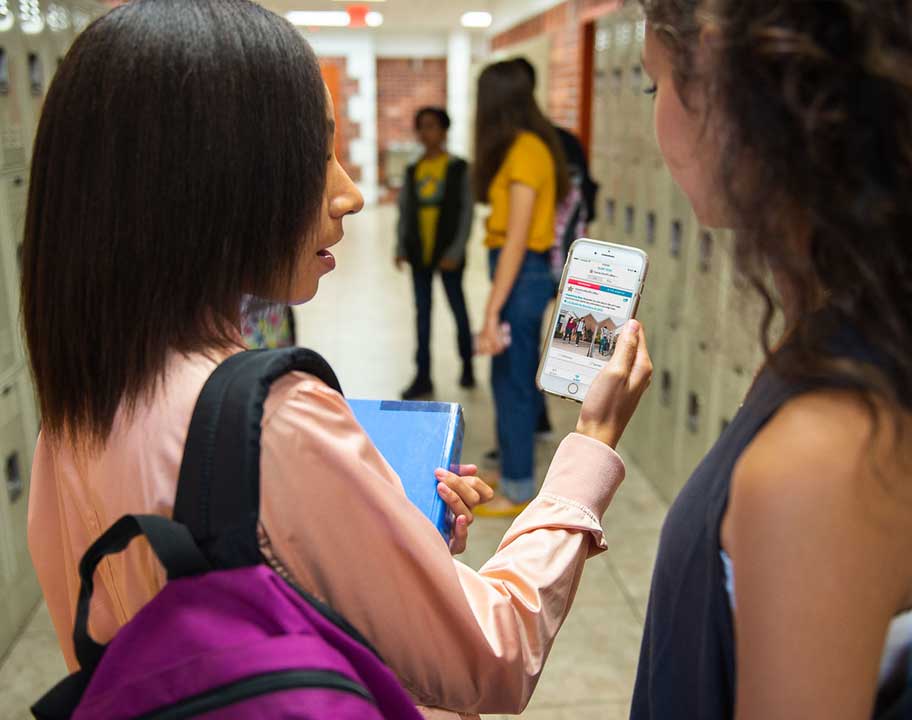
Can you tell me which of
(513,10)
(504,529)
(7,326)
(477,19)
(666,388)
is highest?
(477,19)

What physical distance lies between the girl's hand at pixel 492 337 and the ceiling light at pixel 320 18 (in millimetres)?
10343

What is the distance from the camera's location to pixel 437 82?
14.5 meters

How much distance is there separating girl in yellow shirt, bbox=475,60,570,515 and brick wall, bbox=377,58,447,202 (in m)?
11.7

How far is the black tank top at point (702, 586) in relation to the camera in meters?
0.64

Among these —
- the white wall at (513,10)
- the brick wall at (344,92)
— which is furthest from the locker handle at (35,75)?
the brick wall at (344,92)

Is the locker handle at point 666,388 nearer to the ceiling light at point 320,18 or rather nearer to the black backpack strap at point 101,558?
the black backpack strap at point 101,558

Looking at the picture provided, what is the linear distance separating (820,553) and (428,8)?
11.5m

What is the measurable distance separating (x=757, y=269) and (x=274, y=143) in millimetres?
440

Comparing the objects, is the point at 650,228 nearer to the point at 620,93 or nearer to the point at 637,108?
the point at 637,108

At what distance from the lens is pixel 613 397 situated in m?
1.03

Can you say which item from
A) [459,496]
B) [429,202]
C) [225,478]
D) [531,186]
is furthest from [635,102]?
[225,478]

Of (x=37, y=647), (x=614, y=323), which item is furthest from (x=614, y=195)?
(x=37, y=647)

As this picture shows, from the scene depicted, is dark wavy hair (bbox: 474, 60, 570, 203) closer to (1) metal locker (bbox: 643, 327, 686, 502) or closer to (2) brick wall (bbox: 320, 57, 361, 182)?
(1) metal locker (bbox: 643, 327, 686, 502)

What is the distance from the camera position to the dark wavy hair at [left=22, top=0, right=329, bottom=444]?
2.30 ft
